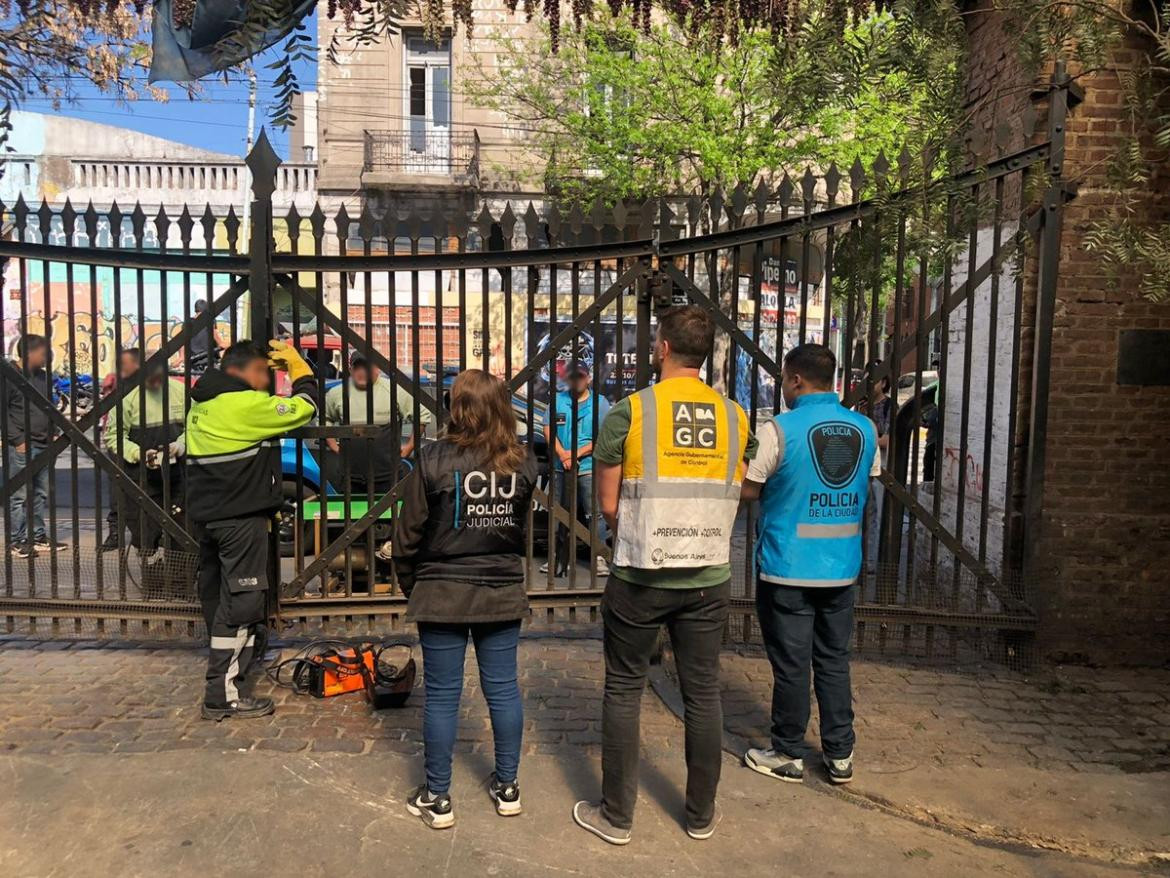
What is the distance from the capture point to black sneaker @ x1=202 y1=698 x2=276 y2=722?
479 centimetres

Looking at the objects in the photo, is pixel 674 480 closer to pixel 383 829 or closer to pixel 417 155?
pixel 383 829

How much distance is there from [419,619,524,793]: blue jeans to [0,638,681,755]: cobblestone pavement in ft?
2.40

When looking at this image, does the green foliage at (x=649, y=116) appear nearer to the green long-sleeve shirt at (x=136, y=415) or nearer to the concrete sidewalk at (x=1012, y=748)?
the green long-sleeve shirt at (x=136, y=415)

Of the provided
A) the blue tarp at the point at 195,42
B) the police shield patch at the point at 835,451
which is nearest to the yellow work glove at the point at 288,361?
the blue tarp at the point at 195,42

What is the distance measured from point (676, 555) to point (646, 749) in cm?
144

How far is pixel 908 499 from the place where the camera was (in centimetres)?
545

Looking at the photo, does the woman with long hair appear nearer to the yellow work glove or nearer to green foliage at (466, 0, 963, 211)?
the yellow work glove

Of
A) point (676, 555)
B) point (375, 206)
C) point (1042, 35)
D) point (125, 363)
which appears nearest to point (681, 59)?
point (375, 206)

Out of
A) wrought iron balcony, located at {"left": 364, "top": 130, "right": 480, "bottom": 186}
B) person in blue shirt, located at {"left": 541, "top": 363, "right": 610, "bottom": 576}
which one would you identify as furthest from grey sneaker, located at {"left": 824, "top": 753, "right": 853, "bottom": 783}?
wrought iron balcony, located at {"left": 364, "top": 130, "right": 480, "bottom": 186}

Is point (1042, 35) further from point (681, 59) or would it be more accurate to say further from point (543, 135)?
point (543, 135)

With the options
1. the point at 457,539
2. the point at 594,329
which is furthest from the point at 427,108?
the point at 457,539

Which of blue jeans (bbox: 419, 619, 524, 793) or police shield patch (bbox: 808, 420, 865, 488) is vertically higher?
police shield patch (bbox: 808, 420, 865, 488)

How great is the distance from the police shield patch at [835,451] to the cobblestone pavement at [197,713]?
1554mm

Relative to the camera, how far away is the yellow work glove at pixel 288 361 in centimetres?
511
